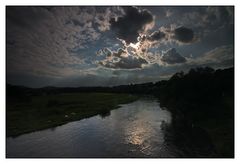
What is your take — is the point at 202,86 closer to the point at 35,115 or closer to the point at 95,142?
the point at 95,142

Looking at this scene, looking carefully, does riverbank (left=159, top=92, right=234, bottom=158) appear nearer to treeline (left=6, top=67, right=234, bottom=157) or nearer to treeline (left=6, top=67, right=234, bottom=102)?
treeline (left=6, top=67, right=234, bottom=157)

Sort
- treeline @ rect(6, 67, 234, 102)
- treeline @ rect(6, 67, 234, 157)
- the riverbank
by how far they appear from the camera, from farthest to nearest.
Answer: treeline @ rect(6, 67, 234, 102), treeline @ rect(6, 67, 234, 157), the riverbank

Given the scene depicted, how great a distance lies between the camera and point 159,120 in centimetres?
2703

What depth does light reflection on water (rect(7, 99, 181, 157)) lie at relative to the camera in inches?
643

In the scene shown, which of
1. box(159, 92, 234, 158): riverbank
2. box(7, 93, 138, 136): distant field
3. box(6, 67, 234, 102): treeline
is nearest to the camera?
box(159, 92, 234, 158): riverbank

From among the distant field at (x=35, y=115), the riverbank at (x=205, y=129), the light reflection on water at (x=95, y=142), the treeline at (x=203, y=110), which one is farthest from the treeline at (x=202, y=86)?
the light reflection on water at (x=95, y=142)

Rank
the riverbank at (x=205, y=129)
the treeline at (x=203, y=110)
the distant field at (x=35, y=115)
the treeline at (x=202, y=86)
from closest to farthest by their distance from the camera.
Result: the riverbank at (x=205, y=129), the treeline at (x=203, y=110), the distant field at (x=35, y=115), the treeline at (x=202, y=86)

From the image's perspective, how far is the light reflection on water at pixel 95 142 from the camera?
16.3 meters

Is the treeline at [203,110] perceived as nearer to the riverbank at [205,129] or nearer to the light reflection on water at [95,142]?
the riverbank at [205,129]

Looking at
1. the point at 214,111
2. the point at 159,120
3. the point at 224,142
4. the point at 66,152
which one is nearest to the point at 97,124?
the point at 159,120

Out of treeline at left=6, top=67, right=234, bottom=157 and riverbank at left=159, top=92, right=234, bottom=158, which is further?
treeline at left=6, top=67, right=234, bottom=157

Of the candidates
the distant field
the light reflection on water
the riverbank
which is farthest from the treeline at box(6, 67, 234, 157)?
the light reflection on water
